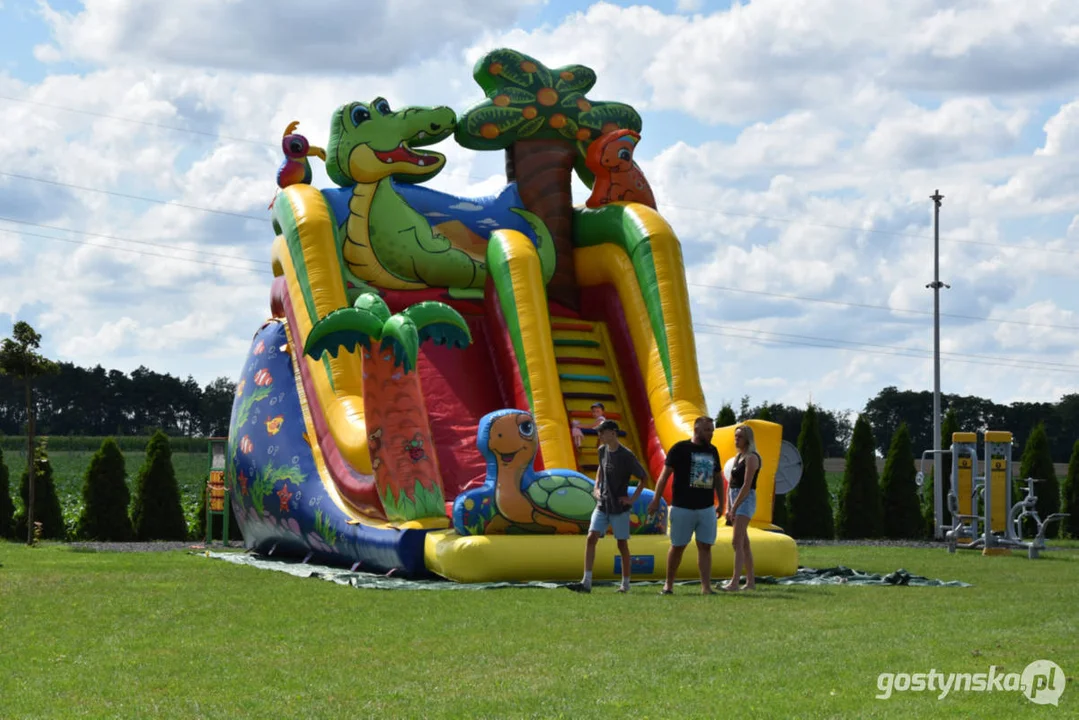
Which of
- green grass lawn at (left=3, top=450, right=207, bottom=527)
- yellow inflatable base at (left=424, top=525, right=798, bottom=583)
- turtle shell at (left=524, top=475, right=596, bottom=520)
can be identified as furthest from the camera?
green grass lawn at (left=3, top=450, right=207, bottom=527)

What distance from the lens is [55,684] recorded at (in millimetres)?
5805

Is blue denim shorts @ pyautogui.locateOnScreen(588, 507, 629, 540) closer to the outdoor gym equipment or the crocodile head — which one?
the crocodile head

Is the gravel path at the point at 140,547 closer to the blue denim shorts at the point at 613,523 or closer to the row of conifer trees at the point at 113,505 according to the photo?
the row of conifer trees at the point at 113,505

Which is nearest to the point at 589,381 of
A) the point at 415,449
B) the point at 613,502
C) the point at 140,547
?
the point at 415,449

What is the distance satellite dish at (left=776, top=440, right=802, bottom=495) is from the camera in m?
15.5

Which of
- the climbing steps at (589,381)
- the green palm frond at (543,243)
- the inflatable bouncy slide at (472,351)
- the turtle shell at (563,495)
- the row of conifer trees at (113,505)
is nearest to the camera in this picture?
the turtle shell at (563,495)

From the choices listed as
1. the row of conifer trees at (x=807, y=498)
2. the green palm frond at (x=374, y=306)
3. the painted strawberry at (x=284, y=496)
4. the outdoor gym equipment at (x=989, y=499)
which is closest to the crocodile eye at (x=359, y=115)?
the green palm frond at (x=374, y=306)

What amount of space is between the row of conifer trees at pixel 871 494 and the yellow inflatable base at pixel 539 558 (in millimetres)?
11027

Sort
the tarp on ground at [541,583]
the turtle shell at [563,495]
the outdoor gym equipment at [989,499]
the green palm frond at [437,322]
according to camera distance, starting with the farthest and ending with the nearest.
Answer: the outdoor gym equipment at [989,499] → the green palm frond at [437,322] → the turtle shell at [563,495] → the tarp on ground at [541,583]

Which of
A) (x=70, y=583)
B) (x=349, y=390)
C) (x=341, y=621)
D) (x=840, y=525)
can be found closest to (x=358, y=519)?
(x=349, y=390)

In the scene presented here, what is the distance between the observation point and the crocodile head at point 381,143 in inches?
597

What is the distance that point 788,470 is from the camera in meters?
15.8

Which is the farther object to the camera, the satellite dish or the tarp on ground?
the satellite dish

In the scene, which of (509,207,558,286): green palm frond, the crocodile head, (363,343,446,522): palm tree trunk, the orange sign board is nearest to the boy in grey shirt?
(363,343,446,522): palm tree trunk
